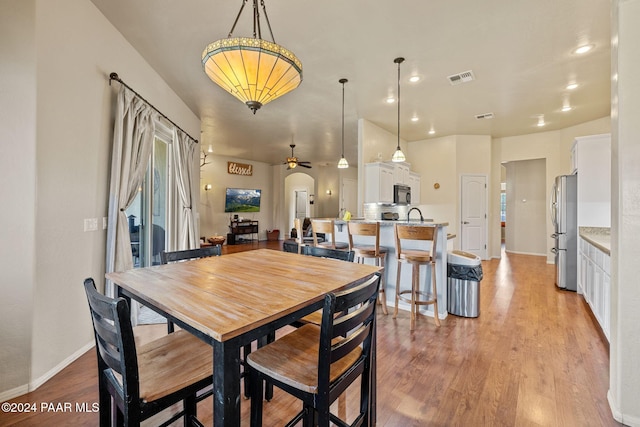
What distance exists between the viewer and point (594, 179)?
379 centimetres

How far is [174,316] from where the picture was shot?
1068 millimetres

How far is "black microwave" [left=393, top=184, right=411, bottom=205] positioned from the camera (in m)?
5.81

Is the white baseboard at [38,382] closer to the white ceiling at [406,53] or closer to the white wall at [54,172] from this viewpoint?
the white wall at [54,172]

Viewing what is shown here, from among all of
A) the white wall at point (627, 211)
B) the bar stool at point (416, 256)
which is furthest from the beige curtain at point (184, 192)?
the white wall at point (627, 211)

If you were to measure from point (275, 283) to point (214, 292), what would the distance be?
0.30 metres

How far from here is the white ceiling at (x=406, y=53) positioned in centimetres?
250

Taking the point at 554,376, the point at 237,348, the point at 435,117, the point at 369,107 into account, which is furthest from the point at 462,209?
the point at 237,348

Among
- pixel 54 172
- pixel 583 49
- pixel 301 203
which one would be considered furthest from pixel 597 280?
pixel 301 203

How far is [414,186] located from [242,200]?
6075 millimetres

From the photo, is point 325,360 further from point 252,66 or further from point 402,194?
point 402,194

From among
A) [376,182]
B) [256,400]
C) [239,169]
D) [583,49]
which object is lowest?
[256,400]

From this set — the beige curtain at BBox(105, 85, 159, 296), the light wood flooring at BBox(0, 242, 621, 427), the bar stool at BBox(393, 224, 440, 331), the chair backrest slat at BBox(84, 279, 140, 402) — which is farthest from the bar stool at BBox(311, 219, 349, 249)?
the chair backrest slat at BBox(84, 279, 140, 402)

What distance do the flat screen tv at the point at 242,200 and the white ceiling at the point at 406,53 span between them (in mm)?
4272

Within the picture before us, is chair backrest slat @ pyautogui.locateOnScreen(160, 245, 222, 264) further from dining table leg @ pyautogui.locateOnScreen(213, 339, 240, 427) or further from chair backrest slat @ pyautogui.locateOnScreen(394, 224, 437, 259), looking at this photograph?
chair backrest slat @ pyautogui.locateOnScreen(394, 224, 437, 259)
